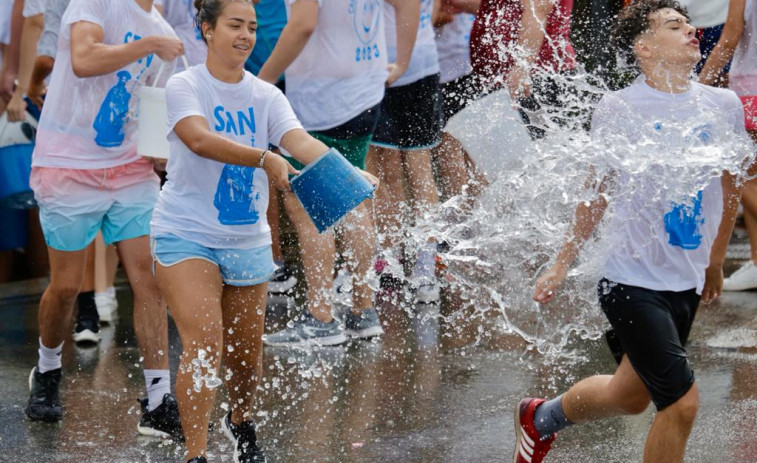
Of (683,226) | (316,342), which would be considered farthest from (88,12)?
(683,226)

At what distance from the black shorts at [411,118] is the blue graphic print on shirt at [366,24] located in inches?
24.5

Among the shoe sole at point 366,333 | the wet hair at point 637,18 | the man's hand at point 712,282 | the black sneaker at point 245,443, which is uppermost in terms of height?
the wet hair at point 637,18

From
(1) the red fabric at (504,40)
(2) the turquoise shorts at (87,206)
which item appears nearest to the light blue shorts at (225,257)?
(2) the turquoise shorts at (87,206)

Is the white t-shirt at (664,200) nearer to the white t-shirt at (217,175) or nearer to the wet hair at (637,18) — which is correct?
the wet hair at (637,18)

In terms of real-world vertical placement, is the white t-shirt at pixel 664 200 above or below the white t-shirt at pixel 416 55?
above

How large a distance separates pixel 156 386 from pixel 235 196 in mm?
1133

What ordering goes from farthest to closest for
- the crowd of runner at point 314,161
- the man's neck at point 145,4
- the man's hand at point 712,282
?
the man's neck at point 145,4 < the man's hand at point 712,282 < the crowd of runner at point 314,161

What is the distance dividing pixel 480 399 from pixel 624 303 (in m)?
1.53

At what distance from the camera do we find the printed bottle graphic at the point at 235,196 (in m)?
4.31

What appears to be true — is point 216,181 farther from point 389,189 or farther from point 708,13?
point 708,13

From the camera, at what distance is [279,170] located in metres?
3.94

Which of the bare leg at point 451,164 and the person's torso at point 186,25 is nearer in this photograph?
the person's torso at point 186,25

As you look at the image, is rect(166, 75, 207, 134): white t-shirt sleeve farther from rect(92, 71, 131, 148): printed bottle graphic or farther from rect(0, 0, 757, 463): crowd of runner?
rect(92, 71, 131, 148): printed bottle graphic

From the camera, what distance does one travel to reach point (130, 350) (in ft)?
20.9
